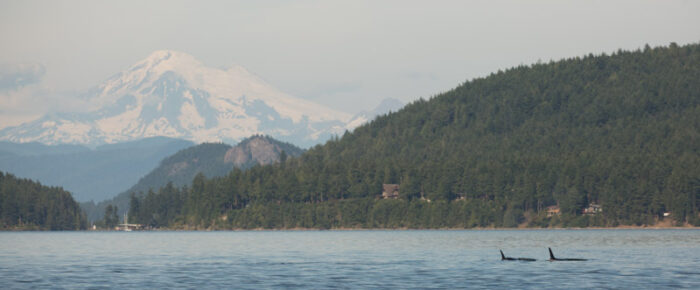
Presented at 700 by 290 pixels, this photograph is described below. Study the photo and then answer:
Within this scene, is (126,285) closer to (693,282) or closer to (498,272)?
(498,272)

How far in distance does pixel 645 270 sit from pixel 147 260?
5788 cm

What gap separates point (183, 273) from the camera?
95.8m

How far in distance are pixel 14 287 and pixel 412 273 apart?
35.0 m

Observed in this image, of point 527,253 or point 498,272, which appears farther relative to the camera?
point 527,253

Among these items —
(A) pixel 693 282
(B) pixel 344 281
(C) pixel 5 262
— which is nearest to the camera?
(A) pixel 693 282

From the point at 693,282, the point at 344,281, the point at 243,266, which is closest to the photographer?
the point at 693,282

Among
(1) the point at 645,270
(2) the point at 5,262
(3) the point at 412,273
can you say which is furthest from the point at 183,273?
(1) the point at 645,270

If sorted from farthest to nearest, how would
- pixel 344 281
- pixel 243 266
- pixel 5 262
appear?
pixel 5 262
pixel 243 266
pixel 344 281

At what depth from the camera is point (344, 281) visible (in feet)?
277

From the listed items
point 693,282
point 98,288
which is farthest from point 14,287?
point 693,282

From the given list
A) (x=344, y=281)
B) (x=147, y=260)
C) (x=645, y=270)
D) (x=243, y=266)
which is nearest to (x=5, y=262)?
(x=147, y=260)

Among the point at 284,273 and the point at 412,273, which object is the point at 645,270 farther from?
the point at 284,273

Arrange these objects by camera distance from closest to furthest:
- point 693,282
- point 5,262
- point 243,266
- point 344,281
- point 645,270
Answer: point 693,282, point 344,281, point 645,270, point 243,266, point 5,262

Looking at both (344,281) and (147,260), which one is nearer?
(344,281)
